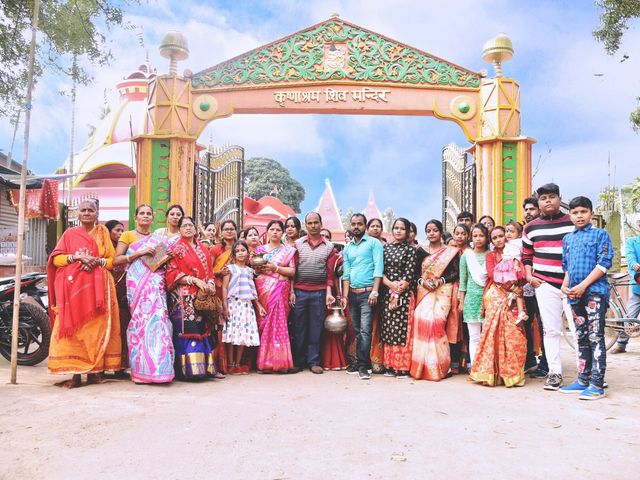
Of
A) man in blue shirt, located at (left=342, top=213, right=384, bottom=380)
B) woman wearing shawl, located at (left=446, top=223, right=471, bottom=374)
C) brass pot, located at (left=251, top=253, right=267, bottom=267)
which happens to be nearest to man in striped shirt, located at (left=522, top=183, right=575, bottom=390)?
woman wearing shawl, located at (left=446, top=223, right=471, bottom=374)

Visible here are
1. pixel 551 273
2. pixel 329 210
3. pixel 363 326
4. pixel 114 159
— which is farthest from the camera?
pixel 329 210

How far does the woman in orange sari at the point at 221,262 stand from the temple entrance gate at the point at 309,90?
3.66 metres

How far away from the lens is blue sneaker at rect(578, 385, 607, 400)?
12.4ft

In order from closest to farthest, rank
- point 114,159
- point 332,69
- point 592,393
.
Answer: point 592,393 < point 332,69 < point 114,159

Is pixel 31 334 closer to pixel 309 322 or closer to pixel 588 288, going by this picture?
pixel 309 322

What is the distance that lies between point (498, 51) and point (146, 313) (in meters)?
6.78

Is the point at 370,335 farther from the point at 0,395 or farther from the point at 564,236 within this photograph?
the point at 0,395

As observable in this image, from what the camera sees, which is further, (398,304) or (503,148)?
(503,148)

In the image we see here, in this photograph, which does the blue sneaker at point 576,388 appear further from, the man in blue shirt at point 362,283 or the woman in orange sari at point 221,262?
the woman in orange sari at point 221,262

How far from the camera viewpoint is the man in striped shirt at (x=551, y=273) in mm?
4125

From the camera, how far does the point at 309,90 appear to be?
8.58 meters

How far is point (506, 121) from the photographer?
27.0 ft

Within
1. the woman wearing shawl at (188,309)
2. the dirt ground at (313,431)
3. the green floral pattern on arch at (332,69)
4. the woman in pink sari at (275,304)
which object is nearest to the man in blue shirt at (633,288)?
the dirt ground at (313,431)

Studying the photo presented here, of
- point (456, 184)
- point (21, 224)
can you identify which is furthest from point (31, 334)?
point (456, 184)
